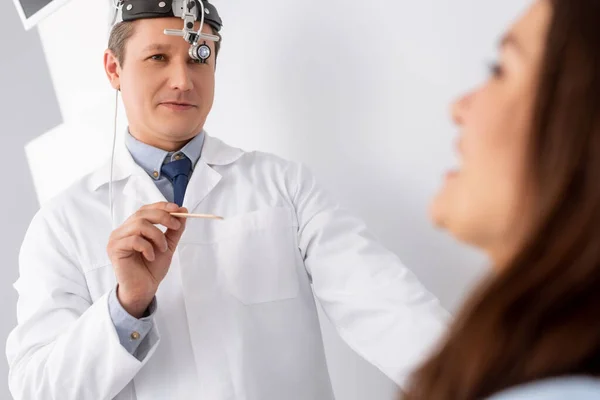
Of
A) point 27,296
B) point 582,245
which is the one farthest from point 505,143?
point 27,296

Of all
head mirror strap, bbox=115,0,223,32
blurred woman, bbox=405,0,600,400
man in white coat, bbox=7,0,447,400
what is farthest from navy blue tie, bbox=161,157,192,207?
blurred woman, bbox=405,0,600,400

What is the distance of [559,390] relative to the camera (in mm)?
403

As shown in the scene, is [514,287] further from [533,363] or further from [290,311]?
[290,311]

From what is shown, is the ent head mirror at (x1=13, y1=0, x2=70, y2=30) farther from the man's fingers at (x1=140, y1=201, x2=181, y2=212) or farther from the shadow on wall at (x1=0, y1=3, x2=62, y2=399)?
the man's fingers at (x1=140, y1=201, x2=181, y2=212)

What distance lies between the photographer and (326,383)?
127cm

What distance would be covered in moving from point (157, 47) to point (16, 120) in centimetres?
70

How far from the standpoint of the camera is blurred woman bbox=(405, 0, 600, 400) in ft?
1.42

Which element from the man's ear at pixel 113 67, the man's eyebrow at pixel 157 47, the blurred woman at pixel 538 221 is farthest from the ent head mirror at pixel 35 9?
the blurred woman at pixel 538 221

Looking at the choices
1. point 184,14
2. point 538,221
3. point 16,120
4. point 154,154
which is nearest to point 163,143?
point 154,154

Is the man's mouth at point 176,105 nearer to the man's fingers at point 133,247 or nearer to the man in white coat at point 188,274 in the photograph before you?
the man in white coat at point 188,274

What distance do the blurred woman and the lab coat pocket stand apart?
0.73m

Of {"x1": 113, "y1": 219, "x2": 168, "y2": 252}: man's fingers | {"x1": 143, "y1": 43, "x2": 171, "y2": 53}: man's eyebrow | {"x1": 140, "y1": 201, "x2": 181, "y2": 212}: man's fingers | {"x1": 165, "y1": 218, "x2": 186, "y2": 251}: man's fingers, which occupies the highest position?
{"x1": 143, "y1": 43, "x2": 171, "y2": 53}: man's eyebrow

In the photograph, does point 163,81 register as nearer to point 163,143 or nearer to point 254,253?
point 163,143

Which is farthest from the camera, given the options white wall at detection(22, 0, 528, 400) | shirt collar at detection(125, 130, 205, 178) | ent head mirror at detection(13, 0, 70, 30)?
ent head mirror at detection(13, 0, 70, 30)
